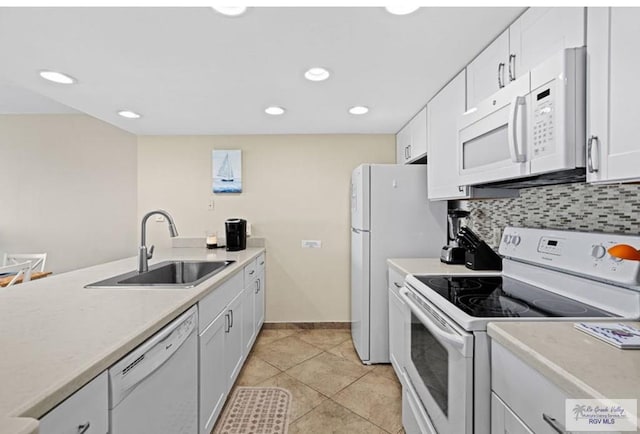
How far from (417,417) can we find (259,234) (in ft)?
8.04

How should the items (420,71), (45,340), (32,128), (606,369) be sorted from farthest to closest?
(32,128), (420,71), (45,340), (606,369)

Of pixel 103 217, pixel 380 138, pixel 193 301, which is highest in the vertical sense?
pixel 380 138

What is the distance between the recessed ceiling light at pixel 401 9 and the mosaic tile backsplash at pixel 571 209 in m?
1.05

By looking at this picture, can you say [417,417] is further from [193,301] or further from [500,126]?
[500,126]

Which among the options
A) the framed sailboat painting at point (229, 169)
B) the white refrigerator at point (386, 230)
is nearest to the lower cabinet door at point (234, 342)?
the white refrigerator at point (386, 230)

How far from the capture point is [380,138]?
11.6ft

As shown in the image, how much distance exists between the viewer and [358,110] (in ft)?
8.86

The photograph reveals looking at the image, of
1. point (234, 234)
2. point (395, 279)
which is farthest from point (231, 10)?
point (234, 234)

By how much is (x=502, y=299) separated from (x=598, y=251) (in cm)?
37

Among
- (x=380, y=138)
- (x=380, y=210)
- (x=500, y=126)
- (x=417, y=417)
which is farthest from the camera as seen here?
(x=380, y=138)

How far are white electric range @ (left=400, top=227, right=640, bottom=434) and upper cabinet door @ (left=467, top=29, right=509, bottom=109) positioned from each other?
728mm

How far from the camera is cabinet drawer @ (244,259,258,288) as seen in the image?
8.62 ft

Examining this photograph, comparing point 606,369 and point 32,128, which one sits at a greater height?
point 32,128

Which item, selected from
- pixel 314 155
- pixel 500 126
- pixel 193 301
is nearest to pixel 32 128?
pixel 314 155
